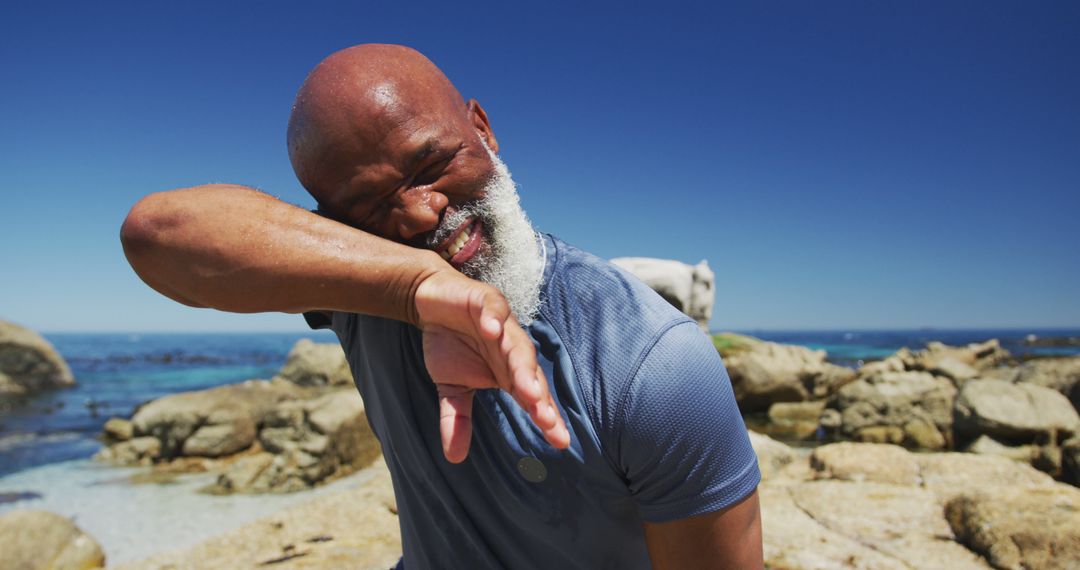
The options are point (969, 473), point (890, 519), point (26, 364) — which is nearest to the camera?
point (890, 519)

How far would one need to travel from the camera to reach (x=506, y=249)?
145cm

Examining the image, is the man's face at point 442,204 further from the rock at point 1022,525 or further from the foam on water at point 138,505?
the foam on water at point 138,505

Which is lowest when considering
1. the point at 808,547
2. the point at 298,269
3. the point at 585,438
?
the point at 808,547

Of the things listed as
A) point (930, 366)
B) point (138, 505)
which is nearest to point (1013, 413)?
point (930, 366)

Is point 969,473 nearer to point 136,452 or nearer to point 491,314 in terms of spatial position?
point 491,314

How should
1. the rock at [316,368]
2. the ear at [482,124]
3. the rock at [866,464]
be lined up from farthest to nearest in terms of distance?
the rock at [316,368] → the rock at [866,464] → the ear at [482,124]

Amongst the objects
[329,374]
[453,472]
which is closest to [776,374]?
[329,374]

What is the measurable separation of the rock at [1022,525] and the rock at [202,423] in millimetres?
9329

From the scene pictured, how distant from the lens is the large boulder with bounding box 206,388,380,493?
7695 millimetres

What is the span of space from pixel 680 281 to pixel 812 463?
7268 mm

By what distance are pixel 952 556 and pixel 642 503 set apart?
284cm

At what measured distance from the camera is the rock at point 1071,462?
22.4 ft

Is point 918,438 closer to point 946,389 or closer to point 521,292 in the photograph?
point 946,389

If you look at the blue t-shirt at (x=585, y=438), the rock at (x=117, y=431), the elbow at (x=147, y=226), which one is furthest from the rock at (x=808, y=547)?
the rock at (x=117, y=431)
